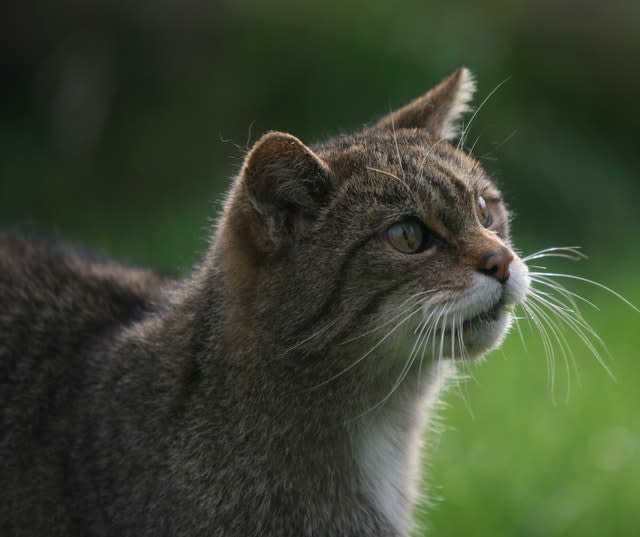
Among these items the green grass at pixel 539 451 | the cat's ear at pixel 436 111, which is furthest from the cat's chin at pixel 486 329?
the green grass at pixel 539 451

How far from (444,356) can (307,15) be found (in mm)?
6949

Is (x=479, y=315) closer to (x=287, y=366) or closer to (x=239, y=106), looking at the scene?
(x=287, y=366)

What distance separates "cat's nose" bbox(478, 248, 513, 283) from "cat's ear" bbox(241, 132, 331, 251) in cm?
68

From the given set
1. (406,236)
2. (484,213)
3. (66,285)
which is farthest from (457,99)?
(66,285)

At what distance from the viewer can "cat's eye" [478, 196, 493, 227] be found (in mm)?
4344

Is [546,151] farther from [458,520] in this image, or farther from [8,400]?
[8,400]

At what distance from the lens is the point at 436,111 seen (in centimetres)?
481

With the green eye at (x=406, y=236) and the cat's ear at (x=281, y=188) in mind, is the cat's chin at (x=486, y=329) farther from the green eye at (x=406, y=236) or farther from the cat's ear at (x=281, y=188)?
the cat's ear at (x=281, y=188)

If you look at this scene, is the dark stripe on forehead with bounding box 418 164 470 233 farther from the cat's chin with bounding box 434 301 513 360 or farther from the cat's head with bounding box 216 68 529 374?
the cat's chin with bounding box 434 301 513 360

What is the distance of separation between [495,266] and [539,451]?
2553mm

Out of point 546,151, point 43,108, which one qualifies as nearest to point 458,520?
point 546,151

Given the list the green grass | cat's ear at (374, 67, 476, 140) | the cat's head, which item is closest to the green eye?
the cat's head

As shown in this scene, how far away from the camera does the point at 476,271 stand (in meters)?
3.96

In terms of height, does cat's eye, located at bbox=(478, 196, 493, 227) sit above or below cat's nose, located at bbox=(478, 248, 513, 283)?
above
